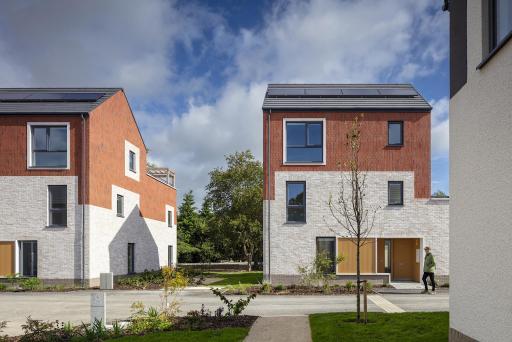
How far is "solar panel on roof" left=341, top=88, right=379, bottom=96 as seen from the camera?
72.5ft

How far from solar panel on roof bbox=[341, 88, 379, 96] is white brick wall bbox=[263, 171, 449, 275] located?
3.82 meters

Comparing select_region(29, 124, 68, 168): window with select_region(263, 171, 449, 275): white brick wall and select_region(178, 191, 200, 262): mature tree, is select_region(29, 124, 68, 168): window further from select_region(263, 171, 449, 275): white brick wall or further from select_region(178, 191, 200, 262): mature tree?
select_region(178, 191, 200, 262): mature tree

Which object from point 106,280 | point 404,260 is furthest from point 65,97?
point 404,260

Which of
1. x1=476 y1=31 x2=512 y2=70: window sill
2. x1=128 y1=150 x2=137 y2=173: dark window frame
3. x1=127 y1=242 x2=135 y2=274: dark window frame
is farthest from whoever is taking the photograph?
x1=128 y1=150 x2=137 y2=173: dark window frame

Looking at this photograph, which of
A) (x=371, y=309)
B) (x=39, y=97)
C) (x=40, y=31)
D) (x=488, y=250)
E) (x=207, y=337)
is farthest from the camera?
(x=39, y=97)

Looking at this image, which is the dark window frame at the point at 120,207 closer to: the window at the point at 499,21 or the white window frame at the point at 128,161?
the white window frame at the point at 128,161

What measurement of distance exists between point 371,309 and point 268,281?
7.62 meters

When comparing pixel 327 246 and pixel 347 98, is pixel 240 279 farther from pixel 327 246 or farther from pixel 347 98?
pixel 347 98

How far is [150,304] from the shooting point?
50.1 ft

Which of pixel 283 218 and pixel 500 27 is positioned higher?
pixel 500 27

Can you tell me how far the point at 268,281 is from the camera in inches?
805

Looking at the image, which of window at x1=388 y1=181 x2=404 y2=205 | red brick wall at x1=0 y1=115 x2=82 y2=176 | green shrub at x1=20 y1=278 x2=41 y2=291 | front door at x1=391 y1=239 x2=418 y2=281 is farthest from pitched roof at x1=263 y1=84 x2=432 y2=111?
green shrub at x1=20 y1=278 x2=41 y2=291

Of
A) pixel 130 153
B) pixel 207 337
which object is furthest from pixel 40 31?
pixel 130 153

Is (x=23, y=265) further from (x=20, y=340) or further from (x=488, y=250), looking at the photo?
(x=488, y=250)
